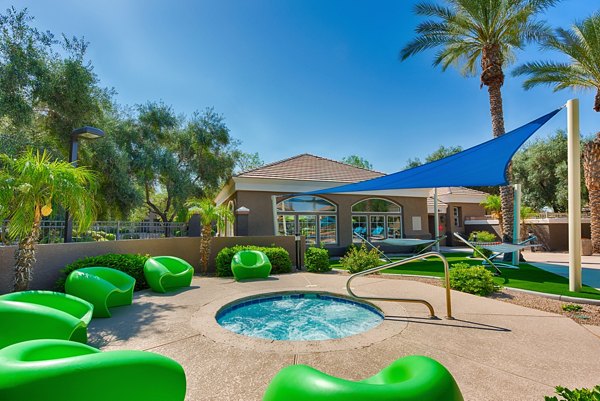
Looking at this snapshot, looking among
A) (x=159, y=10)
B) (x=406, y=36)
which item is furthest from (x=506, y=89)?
(x=159, y=10)

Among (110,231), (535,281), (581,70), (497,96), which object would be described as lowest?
(535,281)

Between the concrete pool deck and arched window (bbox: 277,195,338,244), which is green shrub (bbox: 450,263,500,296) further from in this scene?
arched window (bbox: 277,195,338,244)

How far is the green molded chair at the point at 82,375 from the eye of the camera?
1730 mm

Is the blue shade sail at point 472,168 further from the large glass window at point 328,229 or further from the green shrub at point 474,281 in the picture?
the large glass window at point 328,229

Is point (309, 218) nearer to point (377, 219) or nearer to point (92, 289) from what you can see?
point (377, 219)

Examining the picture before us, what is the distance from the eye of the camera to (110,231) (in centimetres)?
912

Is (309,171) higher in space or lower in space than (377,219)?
higher

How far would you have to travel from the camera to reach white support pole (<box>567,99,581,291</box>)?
6.17m

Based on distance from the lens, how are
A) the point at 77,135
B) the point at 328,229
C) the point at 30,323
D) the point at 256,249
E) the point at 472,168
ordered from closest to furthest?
1. the point at 30,323
2. the point at 77,135
3. the point at 472,168
4. the point at 256,249
5. the point at 328,229

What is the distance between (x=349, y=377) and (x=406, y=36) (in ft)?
47.2

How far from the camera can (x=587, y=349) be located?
143 inches

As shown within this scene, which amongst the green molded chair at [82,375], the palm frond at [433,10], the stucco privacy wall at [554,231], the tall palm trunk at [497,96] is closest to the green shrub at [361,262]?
the tall palm trunk at [497,96]

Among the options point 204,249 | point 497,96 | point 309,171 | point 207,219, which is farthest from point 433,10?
point 204,249

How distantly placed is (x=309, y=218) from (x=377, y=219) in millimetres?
4104
